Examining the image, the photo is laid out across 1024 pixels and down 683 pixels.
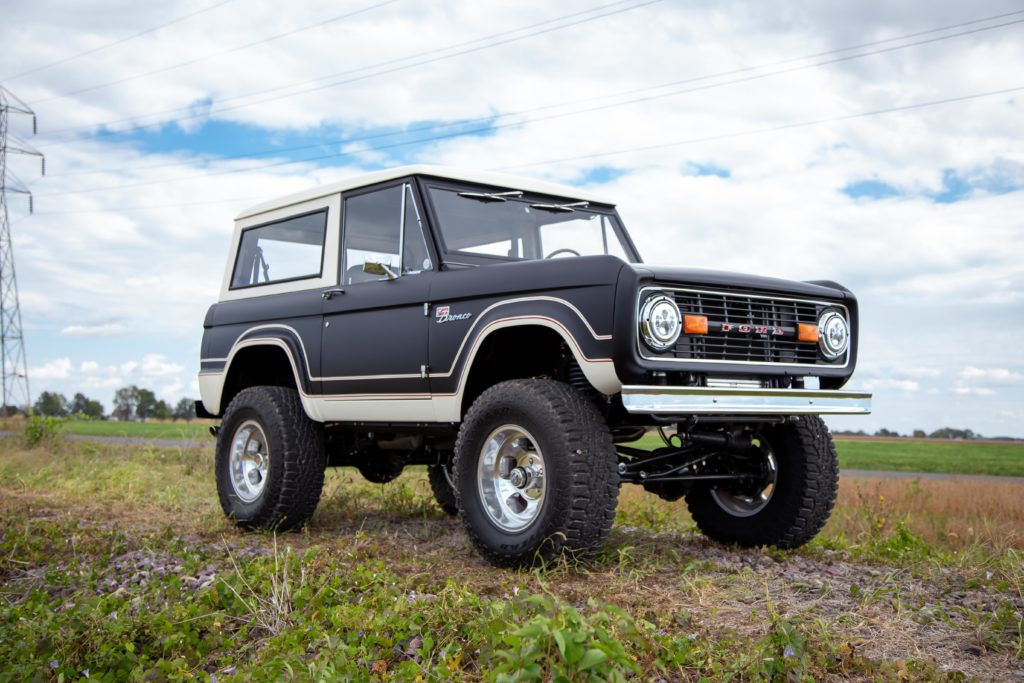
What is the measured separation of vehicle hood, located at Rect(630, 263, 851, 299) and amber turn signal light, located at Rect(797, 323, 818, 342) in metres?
0.19

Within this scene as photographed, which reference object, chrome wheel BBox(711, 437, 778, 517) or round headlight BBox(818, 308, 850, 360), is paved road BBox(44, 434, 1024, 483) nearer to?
chrome wheel BBox(711, 437, 778, 517)

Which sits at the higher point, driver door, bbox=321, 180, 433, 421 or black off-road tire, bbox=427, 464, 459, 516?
driver door, bbox=321, 180, 433, 421

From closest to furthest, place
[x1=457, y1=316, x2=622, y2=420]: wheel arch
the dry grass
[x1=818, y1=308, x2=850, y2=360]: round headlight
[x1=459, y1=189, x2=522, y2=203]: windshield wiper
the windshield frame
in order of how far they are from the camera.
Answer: [x1=457, y1=316, x2=622, y2=420]: wheel arch, [x1=818, y1=308, x2=850, y2=360]: round headlight, the windshield frame, [x1=459, y1=189, x2=522, y2=203]: windshield wiper, the dry grass

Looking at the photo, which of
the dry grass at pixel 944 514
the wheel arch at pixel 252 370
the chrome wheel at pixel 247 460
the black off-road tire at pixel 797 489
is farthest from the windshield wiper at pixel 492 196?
the dry grass at pixel 944 514

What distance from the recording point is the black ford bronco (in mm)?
5031

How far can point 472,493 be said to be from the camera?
552 cm

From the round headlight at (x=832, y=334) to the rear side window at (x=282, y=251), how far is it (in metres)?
3.55

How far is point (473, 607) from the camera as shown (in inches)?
168

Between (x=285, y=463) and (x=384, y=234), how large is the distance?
71.2 inches

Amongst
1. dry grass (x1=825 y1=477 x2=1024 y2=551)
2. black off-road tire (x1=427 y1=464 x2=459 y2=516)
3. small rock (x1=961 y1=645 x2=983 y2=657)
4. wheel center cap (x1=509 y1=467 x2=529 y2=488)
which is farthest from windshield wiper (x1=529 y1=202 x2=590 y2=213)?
small rock (x1=961 y1=645 x2=983 y2=657)

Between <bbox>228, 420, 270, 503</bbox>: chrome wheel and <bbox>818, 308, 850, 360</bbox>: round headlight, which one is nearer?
<bbox>818, 308, 850, 360</bbox>: round headlight

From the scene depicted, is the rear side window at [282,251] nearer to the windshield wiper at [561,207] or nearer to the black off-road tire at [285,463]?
the black off-road tire at [285,463]

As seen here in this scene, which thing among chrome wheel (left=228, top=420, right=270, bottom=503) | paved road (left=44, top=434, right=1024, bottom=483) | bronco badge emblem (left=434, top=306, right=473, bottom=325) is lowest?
paved road (left=44, top=434, right=1024, bottom=483)

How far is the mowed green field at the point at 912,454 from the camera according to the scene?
19828 mm
